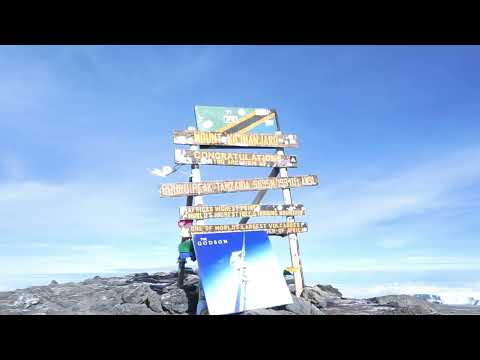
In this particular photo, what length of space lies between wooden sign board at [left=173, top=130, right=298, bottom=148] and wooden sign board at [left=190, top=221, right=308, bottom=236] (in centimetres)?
182

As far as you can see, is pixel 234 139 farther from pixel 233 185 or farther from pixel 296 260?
pixel 296 260

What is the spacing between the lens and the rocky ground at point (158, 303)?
739 cm

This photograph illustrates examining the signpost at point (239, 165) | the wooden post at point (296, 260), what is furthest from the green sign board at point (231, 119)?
the wooden post at point (296, 260)

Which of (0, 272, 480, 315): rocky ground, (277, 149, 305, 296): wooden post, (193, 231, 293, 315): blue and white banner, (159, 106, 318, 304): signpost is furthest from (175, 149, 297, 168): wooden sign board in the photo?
(0, 272, 480, 315): rocky ground

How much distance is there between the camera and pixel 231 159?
8109 mm

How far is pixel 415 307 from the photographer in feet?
24.5

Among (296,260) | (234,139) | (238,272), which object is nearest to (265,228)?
(296,260)

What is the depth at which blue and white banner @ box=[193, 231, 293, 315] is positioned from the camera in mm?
6480

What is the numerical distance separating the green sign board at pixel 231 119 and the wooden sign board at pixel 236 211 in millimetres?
1764

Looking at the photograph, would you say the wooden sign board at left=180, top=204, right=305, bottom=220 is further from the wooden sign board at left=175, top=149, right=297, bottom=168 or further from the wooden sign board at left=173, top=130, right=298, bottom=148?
the wooden sign board at left=173, top=130, right=298, bottom=148

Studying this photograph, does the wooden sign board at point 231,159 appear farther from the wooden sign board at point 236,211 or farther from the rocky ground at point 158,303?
the rocky ground at point 158,303
